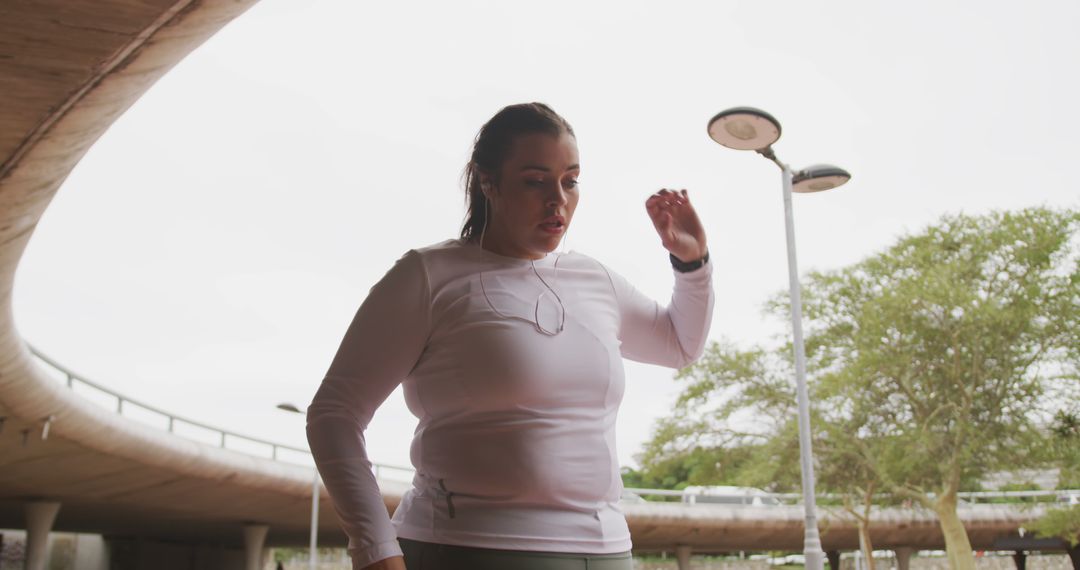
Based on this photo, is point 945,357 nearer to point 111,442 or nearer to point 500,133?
point 111,442

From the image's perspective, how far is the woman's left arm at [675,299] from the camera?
198 cm

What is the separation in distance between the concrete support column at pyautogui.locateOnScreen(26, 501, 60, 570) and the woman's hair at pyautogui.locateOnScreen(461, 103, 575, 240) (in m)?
27.9

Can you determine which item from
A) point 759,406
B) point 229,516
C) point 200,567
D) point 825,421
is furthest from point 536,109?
point 200,567

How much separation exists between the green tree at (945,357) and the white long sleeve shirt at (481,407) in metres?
21.6

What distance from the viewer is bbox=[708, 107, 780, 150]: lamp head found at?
399 inches

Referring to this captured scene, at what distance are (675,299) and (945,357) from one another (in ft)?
74.4

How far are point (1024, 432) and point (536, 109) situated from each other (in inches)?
913

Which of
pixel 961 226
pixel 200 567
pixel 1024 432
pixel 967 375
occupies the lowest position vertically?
pixel 200 567

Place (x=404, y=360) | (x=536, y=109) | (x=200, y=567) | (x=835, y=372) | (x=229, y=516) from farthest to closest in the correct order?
(x=200, y=567)
(x=229, y=516)
(x=835, y=372)
(x=536, y=109)
(x=404, y=360)

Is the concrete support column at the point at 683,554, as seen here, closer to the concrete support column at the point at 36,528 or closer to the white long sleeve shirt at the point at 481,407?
the concrete support column at the point at 36,528

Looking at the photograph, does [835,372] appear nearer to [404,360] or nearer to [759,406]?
[759,406]

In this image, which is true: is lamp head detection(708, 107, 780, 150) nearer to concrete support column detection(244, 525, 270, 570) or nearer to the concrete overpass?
the concrete overpass

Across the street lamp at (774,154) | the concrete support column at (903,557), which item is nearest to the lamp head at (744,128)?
the street lamp at (774,154)

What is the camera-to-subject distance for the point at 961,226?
74.9 feet
